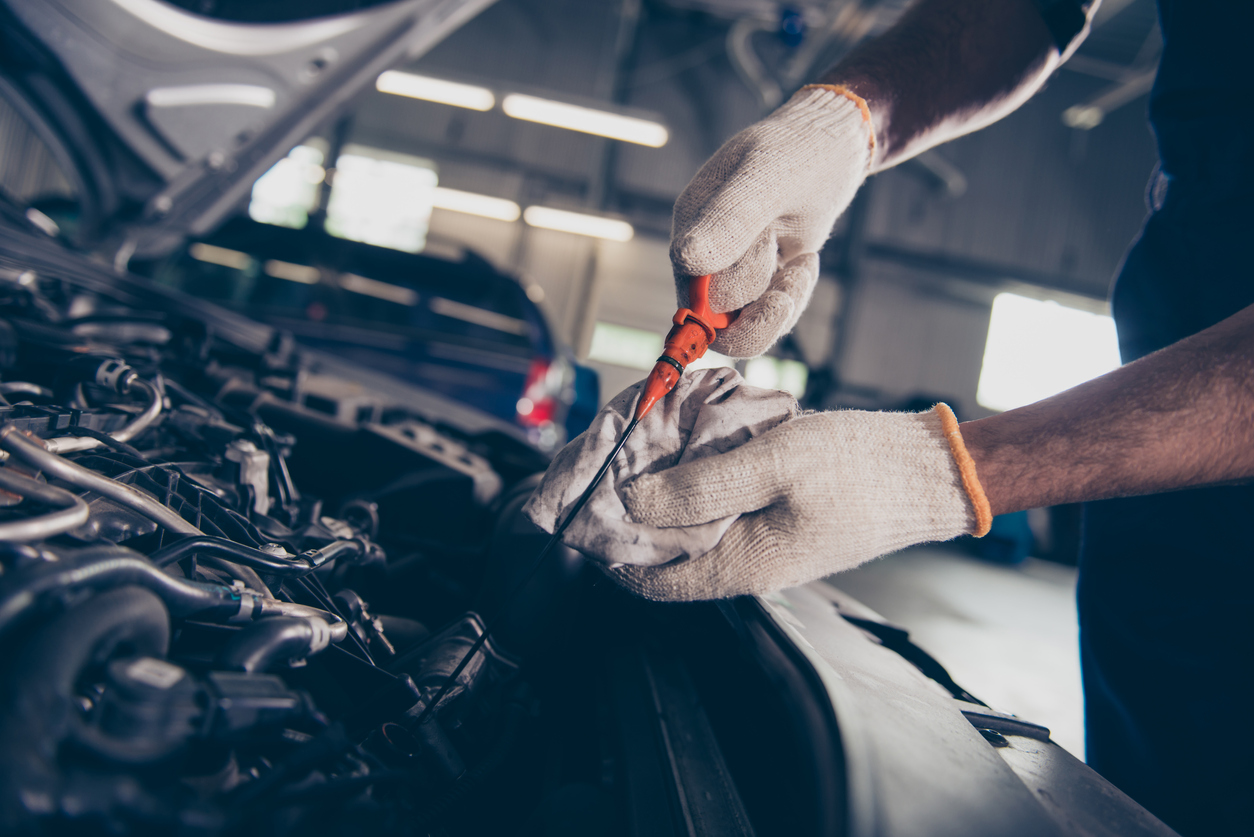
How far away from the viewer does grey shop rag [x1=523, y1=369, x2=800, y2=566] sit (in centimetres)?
63

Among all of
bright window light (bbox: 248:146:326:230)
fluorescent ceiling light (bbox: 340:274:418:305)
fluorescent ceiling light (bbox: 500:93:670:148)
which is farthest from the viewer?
bright window light (bbox: 248:146:326:230)

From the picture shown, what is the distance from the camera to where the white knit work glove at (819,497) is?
0.59 meters

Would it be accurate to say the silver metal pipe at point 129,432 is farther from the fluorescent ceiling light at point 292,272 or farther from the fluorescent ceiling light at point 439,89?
the fluorescent ceiling light at point 439,89

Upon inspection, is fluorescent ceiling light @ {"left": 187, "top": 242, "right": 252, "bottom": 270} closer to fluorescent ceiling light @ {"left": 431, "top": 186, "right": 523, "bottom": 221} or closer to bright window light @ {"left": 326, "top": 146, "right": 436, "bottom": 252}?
→ bright window light @ {"left": 326, "top": 146, "right": 436, "bottom": 252}

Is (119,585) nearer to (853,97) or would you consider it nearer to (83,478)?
(83,478)

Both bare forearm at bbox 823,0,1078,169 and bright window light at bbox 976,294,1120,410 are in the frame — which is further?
bright window light at bbox 976,294,1120,410

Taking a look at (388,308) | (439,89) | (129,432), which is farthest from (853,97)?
(439,89)

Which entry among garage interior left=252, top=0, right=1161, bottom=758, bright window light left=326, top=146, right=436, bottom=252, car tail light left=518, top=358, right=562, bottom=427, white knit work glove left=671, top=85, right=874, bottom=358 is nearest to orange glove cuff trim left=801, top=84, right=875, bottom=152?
white knit work glove left=671, top=85, right=874, bottom=358

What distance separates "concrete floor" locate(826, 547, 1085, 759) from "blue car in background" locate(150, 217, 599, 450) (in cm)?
203

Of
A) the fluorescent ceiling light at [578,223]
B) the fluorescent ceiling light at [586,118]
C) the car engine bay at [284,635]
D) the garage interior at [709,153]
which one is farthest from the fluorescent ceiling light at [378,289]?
the fluorescent ceiling light at [578,223]

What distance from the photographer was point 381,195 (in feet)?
28.6

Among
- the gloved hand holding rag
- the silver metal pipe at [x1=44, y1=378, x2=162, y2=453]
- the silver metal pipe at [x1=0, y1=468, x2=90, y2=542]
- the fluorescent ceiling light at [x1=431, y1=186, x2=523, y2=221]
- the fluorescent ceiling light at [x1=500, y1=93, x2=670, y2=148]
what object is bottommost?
the silver metal pipe at [x1=0, y1=468, x2=90, y2=542]

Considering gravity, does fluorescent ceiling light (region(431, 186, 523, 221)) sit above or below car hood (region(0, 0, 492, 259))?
above

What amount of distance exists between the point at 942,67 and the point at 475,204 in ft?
28.5
